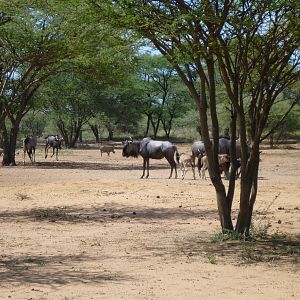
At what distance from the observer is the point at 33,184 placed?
20906 mm

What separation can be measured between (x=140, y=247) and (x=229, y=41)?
137 inches

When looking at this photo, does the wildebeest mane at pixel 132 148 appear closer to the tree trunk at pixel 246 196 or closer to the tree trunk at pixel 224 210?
the tree trunk at pixel 224 210

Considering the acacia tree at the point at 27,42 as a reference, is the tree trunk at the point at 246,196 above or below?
below

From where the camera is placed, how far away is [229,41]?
9.28 metres

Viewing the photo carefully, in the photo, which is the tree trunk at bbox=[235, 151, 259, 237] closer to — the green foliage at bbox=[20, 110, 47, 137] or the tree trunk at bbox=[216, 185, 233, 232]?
the tree trunk at bbox=[216, 185, 233, 232]

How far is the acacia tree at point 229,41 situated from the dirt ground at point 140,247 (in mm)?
1314

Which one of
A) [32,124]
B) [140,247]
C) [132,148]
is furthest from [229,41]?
[32,124]

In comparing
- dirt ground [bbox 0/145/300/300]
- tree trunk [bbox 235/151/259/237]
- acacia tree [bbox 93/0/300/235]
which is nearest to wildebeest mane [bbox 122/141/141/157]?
dirt ground [bbox 0/145/300/300]

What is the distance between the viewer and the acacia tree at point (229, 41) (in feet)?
27.1

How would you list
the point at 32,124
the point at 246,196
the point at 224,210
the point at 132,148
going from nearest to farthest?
1. the point at 246,196
2. the point at 224,210
3. the point at 132,148
4. the point at 32,124

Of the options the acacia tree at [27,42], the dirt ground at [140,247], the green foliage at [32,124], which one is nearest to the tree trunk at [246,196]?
the dirt ground at [140,247]

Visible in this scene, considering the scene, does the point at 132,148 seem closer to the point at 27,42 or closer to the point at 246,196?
the point at 27,42

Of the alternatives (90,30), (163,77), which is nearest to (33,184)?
(90,30)

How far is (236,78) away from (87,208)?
6735 millimetres
